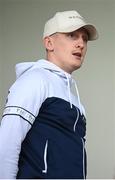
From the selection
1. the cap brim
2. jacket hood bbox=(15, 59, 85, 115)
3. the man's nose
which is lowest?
jacket hood bbox=(15, 59, 85, 115)

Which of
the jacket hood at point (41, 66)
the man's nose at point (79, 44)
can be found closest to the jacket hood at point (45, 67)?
the jacket hood at point (41, 66)

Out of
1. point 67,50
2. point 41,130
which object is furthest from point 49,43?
point 41,130

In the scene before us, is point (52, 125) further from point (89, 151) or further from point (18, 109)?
point (89, 151)

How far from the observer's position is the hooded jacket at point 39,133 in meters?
1.10

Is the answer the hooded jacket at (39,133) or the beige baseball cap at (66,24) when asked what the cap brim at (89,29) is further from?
the hooded jacket at (39,133)

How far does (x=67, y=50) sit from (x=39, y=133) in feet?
1.32

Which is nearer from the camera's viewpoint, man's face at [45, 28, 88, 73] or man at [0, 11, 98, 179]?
man at [0, 11, 98, 179]

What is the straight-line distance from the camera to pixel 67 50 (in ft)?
4.46

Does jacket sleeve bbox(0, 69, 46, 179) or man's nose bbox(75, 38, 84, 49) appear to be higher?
man's nose bbox(75, 38, 84, 49)

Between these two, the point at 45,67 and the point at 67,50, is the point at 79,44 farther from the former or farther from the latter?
the point at 45,67

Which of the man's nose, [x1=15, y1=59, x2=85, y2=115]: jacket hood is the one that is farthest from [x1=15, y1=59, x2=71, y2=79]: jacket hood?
the man's nose

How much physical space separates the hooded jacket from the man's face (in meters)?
0.16

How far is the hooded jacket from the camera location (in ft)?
3.60

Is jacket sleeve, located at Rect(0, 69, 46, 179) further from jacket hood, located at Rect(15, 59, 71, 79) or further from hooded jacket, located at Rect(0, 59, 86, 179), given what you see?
jacket hood, located at Rect(15, 59, 71, 79)
